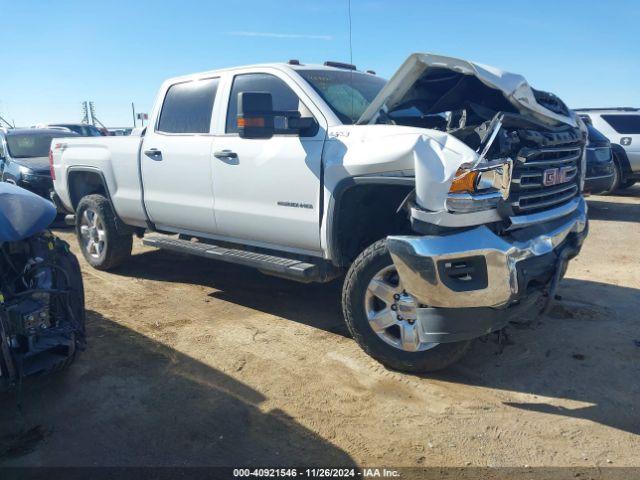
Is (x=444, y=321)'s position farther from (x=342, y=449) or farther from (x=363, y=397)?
(x=342, y=449)

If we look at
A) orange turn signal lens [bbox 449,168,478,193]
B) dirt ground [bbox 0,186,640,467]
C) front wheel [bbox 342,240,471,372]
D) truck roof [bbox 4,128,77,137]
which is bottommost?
dirt ground [bbox 0,186,640,467]

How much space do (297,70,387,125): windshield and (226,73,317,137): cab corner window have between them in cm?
20

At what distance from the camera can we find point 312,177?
4.12 meters

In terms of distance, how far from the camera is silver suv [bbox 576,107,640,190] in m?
11.6

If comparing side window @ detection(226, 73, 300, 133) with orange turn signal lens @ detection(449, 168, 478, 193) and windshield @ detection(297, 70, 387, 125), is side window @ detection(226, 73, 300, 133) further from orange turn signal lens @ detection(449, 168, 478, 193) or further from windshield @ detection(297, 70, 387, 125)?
orange turn signal lens @ detection(449, 168, 478, 193)

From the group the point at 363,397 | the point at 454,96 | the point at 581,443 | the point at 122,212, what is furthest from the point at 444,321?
the point at 122,212

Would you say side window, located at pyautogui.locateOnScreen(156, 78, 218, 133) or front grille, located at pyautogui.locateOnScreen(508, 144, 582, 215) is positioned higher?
side window, located at pyautogui.locateOnScreen(156, 78, 218, 133)

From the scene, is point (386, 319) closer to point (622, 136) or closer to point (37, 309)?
point (37, 309)

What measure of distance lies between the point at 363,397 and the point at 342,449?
22.9 inches

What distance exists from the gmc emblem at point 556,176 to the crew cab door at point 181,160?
110 inches

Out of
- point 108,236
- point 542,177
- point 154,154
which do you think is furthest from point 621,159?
point 108,236

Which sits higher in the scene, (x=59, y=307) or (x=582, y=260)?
(x=59, y=307)

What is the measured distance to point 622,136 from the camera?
38.8ft

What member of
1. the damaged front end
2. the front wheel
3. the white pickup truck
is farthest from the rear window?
the front wheel
